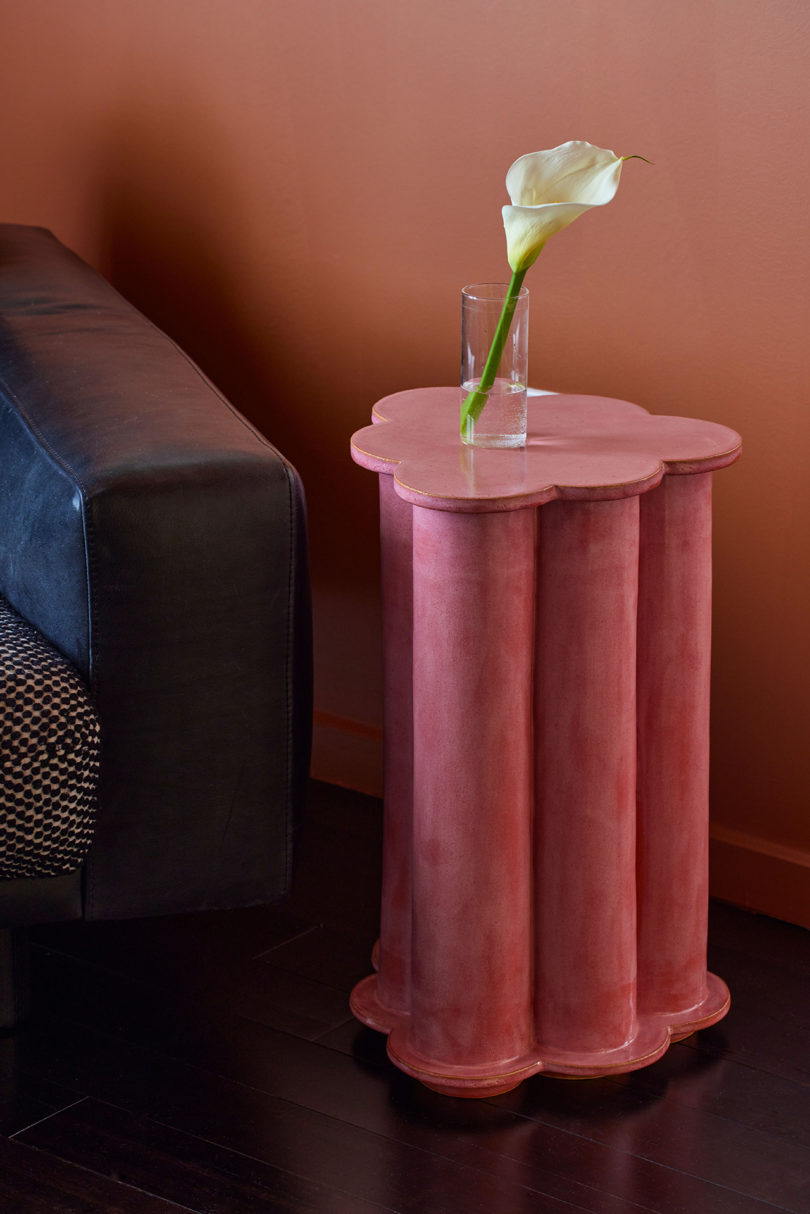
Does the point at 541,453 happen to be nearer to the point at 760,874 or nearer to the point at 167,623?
the point at 167,623

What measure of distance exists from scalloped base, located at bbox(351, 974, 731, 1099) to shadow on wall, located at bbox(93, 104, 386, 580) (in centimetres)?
69

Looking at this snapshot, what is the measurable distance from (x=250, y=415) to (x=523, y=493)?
864 mm

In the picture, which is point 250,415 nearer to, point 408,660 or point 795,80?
point 408,660

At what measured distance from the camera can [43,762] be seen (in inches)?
46.2

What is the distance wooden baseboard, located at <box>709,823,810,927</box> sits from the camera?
1.61 meters

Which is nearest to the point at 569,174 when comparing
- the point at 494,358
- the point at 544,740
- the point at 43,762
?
the point at 494,358

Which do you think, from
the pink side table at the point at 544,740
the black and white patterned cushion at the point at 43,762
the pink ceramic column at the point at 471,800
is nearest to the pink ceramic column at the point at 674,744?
the pink side table at the point at 544,740

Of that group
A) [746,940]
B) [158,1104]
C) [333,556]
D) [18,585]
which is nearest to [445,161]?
[333,556]

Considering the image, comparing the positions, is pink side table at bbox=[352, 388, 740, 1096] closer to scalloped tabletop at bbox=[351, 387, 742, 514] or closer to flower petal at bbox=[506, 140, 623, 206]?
scalloped tabletop at bbox=[351, 387, 742, 514]

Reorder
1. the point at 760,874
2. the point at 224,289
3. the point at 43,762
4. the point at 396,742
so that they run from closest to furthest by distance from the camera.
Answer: the point at 43,762 < the point at 396,742 < the point at 760,874 < the point at 224,289

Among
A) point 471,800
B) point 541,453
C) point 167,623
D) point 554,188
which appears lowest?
point 471,800

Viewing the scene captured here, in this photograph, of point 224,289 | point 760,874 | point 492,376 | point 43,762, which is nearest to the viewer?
point 43,762

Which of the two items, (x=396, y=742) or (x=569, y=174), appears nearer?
(x=569, y=174)

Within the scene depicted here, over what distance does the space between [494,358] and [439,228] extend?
48cm
